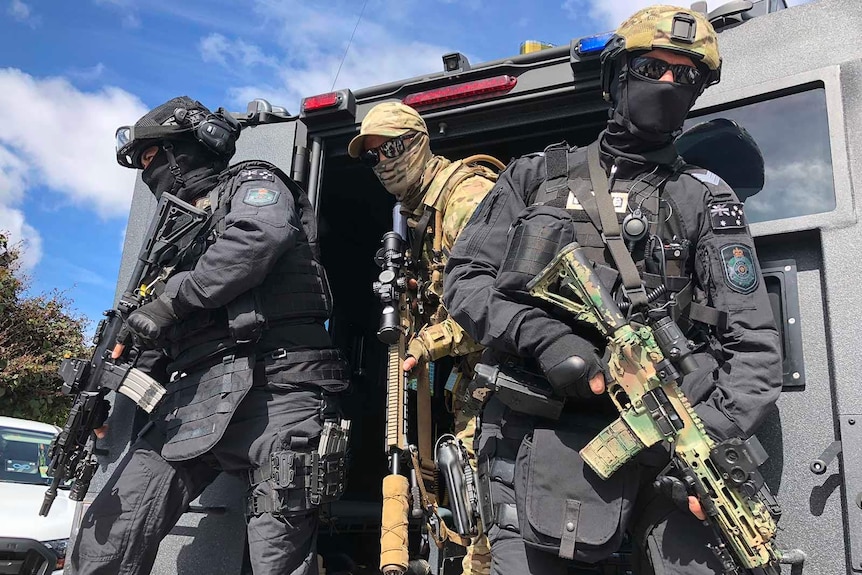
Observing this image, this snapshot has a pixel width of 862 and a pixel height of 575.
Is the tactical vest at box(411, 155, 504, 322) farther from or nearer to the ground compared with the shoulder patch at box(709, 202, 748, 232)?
farther from the ground

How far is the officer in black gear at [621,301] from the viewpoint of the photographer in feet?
5.90

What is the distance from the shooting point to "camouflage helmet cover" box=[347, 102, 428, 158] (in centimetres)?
321

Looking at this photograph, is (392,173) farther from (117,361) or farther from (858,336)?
(858,336)

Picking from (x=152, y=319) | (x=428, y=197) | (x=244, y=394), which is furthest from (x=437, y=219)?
(x=152, y=319)

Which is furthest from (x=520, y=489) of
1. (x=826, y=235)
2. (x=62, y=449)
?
(x=62, y=449)

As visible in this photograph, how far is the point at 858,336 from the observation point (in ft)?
6.56

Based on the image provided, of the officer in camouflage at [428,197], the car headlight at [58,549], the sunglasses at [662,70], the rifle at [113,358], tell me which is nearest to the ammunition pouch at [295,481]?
the officer in camouflage at [428,197]

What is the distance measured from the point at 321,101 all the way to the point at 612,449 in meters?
2.41

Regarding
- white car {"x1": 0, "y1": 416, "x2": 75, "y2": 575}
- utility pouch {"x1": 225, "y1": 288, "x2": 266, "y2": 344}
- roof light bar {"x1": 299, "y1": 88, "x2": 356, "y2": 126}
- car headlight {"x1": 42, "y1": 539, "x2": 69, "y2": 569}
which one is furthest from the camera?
car headlight {"x1": 42, "y1": 539, "x2": 69, "y2": 569}

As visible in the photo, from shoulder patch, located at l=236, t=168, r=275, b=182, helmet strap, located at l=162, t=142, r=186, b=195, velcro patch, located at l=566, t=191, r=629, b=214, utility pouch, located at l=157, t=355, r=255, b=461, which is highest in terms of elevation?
helmet strap, located at l=162, t=142, r=186, b=195

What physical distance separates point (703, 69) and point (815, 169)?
499 millimetres

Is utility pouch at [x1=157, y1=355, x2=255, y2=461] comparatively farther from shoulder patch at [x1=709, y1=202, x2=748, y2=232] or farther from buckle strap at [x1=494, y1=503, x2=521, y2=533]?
shoulder patch at [x1=709, y1=202, x2=748, y2=232]

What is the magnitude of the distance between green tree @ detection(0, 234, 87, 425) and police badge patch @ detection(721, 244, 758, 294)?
1037 cm

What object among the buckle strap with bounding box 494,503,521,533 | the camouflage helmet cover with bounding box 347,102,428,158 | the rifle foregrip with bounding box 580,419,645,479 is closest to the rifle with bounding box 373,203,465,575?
the camouflage helmet cover with bounding box 347,102,428,158
